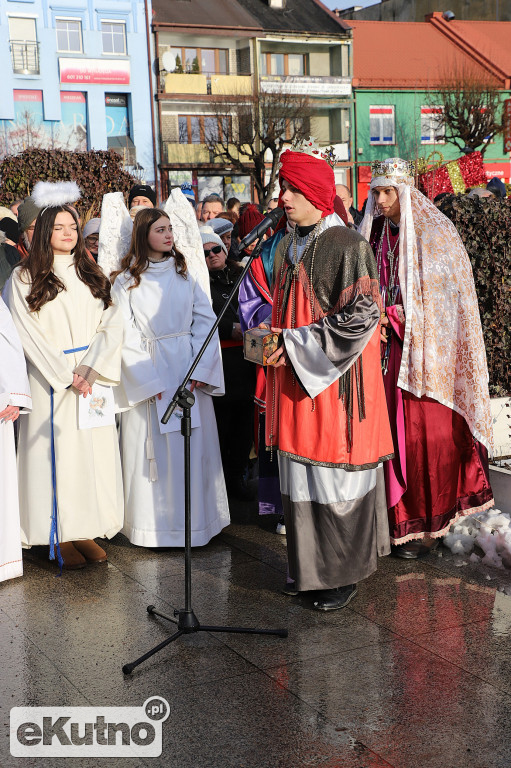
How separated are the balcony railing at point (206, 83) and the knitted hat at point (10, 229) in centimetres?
2907

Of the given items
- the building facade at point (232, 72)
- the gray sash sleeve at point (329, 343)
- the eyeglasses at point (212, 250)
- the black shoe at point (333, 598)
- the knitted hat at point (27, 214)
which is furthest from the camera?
the building facade at point (232, 72)

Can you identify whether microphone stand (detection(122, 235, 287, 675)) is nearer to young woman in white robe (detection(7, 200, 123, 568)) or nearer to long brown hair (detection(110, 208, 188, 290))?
young woman in white robe (detection(7, 200, 123, 568))

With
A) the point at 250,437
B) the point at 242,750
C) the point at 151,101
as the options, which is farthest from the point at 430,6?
the point at 242,750

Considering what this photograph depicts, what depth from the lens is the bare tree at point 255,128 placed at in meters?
34.0

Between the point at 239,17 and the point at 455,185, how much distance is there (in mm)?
30898

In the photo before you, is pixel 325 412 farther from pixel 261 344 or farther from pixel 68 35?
pixel 68 35

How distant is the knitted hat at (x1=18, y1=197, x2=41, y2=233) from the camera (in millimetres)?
5655

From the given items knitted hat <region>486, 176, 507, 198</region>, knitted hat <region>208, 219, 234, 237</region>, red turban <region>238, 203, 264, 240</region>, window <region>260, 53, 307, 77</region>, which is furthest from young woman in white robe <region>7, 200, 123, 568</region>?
window <region>260, 53, 307, 77</region>

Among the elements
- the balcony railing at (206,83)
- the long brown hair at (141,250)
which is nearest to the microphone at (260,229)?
the long brown hair at (141,250)

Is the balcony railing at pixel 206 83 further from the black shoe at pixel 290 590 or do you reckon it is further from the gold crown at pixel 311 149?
the black shoe at pixel 290 590

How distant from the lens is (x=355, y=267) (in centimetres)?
424

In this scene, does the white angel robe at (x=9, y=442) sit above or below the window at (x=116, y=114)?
below

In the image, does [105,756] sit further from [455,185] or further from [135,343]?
[455,185]

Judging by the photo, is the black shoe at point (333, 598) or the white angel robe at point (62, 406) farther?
the white angel robe at point (62, 406)
